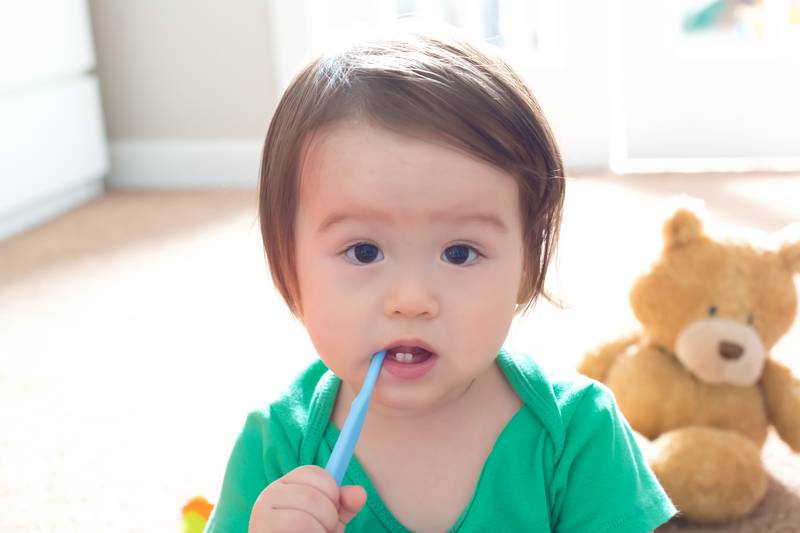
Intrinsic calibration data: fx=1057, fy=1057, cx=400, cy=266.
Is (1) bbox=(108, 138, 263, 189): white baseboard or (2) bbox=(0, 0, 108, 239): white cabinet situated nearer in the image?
(2) bbox=(0, 0, 108, 239): white cabinet

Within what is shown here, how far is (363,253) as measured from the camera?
66cm

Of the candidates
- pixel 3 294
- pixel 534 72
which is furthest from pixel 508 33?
pixel 3 294

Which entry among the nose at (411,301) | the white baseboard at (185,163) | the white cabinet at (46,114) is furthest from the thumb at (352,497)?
the white baseboard at (185,163)

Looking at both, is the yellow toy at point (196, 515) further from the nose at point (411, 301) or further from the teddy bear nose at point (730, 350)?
the teddy bear nose at point (730, 350)

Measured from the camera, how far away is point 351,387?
0.74 m

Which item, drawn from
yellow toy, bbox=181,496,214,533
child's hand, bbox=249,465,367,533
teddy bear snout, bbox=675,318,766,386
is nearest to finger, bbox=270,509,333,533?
child's hand, bbox=249,465,367,533

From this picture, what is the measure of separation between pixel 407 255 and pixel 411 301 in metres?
0.03

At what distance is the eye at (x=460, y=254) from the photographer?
2.16 feet

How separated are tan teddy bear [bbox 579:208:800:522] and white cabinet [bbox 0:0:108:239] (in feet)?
4.92

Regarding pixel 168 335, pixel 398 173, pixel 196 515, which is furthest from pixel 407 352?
pixel 168 335

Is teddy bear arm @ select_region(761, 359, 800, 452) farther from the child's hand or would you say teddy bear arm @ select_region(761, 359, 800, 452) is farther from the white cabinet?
the white cabinet

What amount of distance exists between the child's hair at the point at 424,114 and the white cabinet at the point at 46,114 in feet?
5.07

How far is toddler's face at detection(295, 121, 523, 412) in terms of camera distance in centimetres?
63

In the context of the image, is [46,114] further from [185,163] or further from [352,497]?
[352,497]
